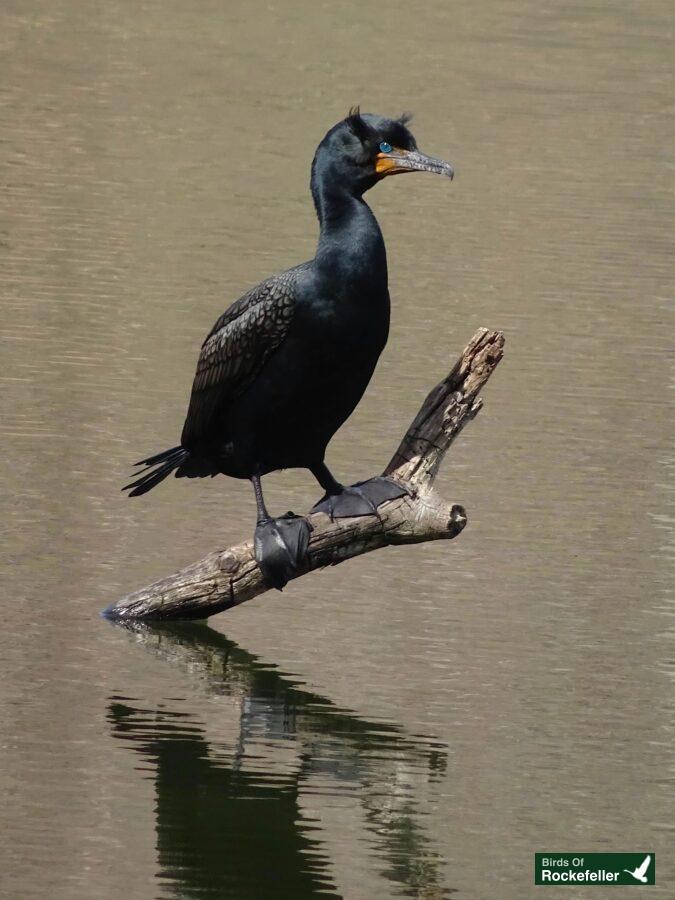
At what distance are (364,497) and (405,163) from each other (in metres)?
1.18

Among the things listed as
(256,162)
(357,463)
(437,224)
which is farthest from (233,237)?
(357,463)

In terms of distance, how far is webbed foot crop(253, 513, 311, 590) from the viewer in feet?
23.7

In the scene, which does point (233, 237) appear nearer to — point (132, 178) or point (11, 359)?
point (132, 178)

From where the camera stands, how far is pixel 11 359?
36.7 ft

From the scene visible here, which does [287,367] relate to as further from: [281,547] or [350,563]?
[350,563]

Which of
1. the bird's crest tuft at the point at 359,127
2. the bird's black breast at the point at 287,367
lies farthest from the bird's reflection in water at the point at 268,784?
the bird's crest tuft at the point at 359,127

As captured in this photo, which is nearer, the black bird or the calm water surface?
the calm water surface

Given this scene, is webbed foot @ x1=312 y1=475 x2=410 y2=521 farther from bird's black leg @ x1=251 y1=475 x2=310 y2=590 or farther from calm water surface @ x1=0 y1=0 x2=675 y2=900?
calm water surface @ x1=0 y1=0 x2=675 y2=900

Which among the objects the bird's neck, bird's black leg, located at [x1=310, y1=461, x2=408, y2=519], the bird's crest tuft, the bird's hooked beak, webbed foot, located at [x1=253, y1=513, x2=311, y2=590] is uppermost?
the bird's crest tuft

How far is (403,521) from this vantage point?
7.23 meters

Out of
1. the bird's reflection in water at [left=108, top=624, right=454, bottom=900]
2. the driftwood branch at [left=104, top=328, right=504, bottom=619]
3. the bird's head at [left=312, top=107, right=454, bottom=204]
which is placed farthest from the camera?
the driftwood branch at [left=104, top=328, right=504, bottom=619]

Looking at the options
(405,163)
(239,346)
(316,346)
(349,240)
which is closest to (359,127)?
(405,163)

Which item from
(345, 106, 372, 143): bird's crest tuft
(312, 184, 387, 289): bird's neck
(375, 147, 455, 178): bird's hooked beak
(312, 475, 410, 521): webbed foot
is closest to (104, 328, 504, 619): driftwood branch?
(312, 475, 410, 521): webbed foot

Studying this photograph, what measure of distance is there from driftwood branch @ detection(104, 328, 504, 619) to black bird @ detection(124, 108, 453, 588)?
71mm
